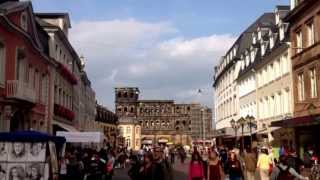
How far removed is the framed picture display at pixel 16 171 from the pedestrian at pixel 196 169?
5.03m

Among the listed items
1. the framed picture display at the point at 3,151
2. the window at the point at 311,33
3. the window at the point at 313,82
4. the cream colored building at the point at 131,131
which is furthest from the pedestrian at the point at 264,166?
the cream colored building at the point at 131,131

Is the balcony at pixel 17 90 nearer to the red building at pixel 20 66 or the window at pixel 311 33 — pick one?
the red building at pixel 20 66

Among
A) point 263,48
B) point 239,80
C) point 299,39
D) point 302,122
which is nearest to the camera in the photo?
point 302,122

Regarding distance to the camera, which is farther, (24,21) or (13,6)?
(24,21)

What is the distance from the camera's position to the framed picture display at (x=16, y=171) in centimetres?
1416

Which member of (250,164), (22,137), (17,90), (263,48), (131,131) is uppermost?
(263,48)

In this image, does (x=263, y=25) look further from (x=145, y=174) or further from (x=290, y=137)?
(x=145, y=174)

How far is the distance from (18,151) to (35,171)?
64 cm

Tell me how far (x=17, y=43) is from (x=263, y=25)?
32.4m

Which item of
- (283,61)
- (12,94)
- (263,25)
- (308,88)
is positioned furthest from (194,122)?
(12,94)

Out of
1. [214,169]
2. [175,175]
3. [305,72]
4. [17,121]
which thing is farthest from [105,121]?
[214,169]

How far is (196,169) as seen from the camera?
16984 millimetres

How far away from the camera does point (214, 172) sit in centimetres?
1720

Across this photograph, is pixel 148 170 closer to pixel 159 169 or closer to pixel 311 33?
pixel 159 169
